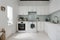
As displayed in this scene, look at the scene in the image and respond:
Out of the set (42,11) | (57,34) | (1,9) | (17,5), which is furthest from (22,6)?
(57,34)

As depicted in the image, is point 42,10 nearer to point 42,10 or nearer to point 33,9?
point 42,10

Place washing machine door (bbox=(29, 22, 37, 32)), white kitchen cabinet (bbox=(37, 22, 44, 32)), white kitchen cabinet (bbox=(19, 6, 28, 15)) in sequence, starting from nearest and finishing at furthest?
washing machine door (bbox=(29, 22, 37, 32)) < white kitchen cabinet (bbox=(37, 22, 44, 32)) < white kitchen cabinet (bbox=(19, 6, 28, 15))

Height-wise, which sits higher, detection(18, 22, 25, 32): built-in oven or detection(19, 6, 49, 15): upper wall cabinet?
detection(19, 6, 49, 15): upper wall cabinet

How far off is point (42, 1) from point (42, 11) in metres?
0.83

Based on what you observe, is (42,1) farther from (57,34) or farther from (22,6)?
(57,34)

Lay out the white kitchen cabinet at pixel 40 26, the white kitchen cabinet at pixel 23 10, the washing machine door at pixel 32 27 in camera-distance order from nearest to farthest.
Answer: the washing machine door at pixel 32 27 < the white kitchen cabinet at pixel 40 26 < the white kitchen cabinet at pixel 23 10

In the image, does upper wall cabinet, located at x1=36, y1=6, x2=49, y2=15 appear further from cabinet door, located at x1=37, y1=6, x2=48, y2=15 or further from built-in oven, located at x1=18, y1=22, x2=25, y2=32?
built-in oven, located at x1=18, y1=22, x2=25, y2=32

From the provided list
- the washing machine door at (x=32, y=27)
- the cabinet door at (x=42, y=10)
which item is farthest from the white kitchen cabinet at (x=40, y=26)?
the cabinet door at (x=42, y=10)

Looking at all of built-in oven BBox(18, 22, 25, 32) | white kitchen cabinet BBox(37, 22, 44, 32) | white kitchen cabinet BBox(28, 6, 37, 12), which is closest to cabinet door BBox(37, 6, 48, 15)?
white kitchen cabinet BBox(28, 6, 37, 12)

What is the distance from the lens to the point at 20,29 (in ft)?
24.1

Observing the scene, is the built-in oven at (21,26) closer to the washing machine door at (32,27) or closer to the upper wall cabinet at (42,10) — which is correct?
the washing machine door at (32,27)

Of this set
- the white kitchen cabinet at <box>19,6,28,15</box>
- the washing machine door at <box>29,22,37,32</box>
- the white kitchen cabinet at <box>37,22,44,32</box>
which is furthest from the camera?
the white kitchen cabinet at <box>19,6,28,15</box>

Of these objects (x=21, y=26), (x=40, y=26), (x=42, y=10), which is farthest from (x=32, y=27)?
(x=42, y=10)

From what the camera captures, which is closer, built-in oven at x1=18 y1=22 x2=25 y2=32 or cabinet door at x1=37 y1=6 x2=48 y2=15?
built-in oven at x1=18 y1=22 x2=25 y2=32
